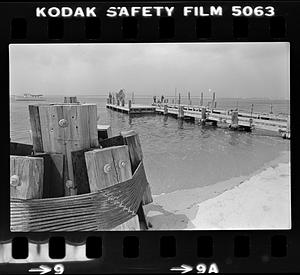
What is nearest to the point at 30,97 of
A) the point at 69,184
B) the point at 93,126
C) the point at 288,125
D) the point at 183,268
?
the point at 93,126

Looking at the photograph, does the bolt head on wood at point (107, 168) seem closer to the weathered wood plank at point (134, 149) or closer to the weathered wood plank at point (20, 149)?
the weathered wood plank at point (134, 149)

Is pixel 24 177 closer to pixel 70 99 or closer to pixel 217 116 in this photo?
pixel 70 99

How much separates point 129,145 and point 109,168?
5.3 inches

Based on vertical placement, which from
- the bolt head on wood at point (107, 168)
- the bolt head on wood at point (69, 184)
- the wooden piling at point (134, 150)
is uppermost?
the wooden piling at point (134, 150)

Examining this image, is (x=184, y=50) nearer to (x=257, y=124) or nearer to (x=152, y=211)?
(x=257, y=124)

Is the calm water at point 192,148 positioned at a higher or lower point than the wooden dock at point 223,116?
lower

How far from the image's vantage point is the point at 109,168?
1.78 meters

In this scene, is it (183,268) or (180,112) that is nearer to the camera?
(183,268)

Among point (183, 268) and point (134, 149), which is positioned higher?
point (134, 149)

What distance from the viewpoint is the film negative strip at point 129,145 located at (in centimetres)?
176

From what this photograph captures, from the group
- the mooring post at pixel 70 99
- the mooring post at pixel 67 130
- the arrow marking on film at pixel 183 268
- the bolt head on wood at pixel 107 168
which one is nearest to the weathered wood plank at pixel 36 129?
the mooring post at pixel 67 130

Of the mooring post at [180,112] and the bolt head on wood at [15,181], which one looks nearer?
the bolt head on wood at [15,181]

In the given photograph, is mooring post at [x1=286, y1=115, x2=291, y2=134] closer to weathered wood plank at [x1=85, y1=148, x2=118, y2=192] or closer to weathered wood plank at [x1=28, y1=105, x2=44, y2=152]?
weathered wood plank at [x1=85, y1=148, x2=118, y2=192]

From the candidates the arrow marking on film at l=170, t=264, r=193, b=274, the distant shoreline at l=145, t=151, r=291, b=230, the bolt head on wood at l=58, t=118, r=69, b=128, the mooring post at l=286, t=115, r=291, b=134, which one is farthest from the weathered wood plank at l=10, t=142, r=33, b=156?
the mooring post at l=286, t=115, r=291, b=134
